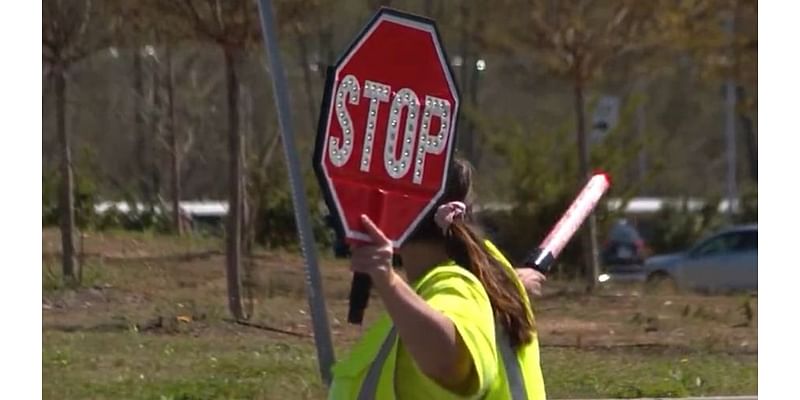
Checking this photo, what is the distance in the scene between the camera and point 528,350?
3227 millimetres

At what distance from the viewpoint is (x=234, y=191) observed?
13.3 meters

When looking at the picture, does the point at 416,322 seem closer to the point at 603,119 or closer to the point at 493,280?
the point at 493,280

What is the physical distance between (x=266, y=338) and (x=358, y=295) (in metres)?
9.26

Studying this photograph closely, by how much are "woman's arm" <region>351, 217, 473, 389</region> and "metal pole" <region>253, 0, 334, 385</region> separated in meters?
3.79

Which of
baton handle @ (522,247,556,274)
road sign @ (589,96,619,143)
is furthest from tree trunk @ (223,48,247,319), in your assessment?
baton handle @ (522,247,556,274)

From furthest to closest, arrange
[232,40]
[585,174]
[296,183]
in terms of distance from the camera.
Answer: [585,174] → [232,40] → [296,183]

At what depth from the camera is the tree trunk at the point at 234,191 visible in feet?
42.5

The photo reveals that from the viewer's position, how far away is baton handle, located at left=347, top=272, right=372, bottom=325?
2.82 meters

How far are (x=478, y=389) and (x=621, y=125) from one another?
17506 millimetres

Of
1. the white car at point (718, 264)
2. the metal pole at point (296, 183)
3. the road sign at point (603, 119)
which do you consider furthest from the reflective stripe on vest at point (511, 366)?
the white car at point (718, 264)

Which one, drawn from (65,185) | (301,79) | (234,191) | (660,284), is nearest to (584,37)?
(234,191)

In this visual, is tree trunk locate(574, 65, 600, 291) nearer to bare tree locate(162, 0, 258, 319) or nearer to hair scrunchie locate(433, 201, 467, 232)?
bare tree locate(162, 0, 258, 319)

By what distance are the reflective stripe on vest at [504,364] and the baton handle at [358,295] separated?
0.09m
